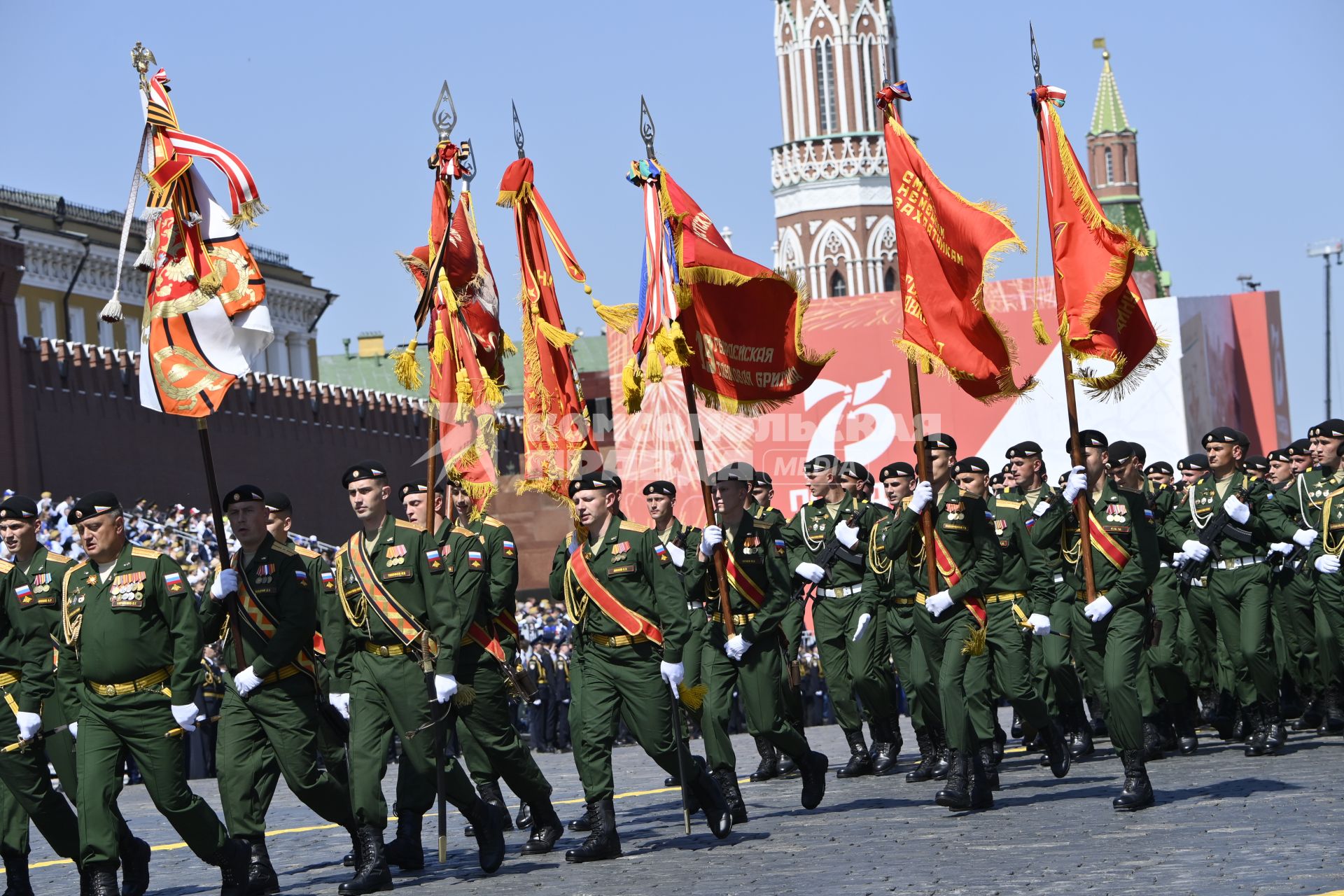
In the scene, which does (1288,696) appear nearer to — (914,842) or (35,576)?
(914,842)

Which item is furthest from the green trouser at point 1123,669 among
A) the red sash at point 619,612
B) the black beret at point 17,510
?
the black beret at point 17,510

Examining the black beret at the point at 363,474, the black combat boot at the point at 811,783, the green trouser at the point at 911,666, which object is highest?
the black beret at the point at 363,474

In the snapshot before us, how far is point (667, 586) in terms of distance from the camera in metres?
10.5

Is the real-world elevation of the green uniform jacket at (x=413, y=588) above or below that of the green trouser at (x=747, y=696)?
above

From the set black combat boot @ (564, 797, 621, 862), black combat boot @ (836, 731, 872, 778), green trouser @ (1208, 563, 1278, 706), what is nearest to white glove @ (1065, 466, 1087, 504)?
black combat boot @ (564, 797, 621, 862)

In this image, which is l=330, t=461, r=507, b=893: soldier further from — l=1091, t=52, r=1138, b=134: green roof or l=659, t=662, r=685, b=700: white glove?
l=1091, t=52, r=1138, b=134: green roof

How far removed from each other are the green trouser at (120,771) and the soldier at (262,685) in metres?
0.35

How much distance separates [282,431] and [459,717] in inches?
1631

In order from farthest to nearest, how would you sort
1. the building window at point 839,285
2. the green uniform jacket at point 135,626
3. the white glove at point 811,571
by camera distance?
the building window at point 839,285
the white glove at point 811,571
the green uniform jacket at point 135,626

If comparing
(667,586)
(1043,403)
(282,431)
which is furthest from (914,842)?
(282,431)

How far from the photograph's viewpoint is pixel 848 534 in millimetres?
14133

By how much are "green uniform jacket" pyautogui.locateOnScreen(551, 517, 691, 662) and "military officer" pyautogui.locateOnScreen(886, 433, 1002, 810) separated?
5.01 ft

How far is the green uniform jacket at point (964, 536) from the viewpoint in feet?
37.8

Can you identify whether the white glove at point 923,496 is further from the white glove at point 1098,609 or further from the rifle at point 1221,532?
the rifle at point 1221,532
